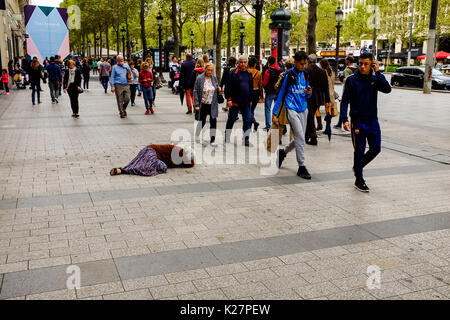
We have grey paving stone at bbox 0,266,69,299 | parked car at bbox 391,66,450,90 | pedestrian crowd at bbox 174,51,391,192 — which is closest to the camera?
grey paving stone at bbox 0,266,69,299

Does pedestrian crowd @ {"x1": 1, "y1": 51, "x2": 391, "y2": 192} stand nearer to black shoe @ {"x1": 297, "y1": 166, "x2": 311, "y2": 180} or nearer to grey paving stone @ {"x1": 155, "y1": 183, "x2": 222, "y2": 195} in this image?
black shoe @ {"x1": 297, "y1": 166, "x2": 311, "y2": 180}

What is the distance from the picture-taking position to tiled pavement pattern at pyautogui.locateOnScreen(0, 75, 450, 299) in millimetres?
3625

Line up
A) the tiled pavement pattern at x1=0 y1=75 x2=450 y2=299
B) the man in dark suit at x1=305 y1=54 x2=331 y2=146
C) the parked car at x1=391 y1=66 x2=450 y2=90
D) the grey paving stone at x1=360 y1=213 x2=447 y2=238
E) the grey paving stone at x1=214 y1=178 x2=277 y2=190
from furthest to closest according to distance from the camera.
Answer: the parked car at x1=391 y1=66 x2=450 y2=90
the man in dark suit at x1=305 y1=54 x2=331 y2=146
the grey paving stone at x1=214 y1=178 x2=277 y2=190
the grey paving stone at x1=360 y1=213 x2=447 y2=238
the tiled pavement pattern at x1=0 y1=75 x2=450 y2=299

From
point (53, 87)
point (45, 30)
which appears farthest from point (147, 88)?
point (45, 30)

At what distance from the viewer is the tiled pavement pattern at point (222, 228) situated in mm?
3625

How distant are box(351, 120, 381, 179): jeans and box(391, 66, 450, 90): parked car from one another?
2433 centimetres

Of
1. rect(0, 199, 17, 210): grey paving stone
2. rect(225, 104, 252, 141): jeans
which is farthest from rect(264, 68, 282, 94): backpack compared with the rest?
rect(0, 199, 17, 210): grey paving stone

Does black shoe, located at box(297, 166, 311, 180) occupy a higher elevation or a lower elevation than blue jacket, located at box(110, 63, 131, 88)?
lower

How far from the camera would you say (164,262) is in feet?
13.3

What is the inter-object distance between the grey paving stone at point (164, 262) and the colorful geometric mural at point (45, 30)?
35.3 meters

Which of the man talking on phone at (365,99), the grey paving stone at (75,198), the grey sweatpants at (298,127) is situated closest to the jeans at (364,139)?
the man talking on phone at (365,99)

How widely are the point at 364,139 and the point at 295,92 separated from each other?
4.38 feet

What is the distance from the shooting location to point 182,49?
40312 mm

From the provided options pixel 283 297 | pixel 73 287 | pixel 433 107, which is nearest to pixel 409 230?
pixel 283 297
